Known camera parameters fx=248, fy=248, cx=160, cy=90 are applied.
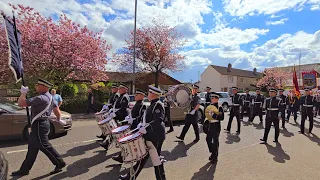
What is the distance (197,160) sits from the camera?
6027 millimetres

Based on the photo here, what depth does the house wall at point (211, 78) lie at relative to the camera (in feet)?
172

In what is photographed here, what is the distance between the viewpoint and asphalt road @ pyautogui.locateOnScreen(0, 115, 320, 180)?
16.2ft

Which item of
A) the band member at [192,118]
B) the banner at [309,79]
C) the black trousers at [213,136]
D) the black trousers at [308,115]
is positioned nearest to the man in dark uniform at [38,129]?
the black trousers at [213,136]

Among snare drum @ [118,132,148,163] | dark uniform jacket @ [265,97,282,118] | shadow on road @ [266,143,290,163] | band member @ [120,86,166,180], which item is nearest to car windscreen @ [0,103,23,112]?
band member @ [120,86,166,180]

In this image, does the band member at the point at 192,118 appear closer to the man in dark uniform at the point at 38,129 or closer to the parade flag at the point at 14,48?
the man in dark uniform at the point at 38,129

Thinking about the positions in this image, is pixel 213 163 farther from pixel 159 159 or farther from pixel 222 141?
pixel 222 141

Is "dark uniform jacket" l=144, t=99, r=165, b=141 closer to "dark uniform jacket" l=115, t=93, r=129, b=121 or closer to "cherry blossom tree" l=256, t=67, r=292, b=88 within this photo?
"dark uniform jacket" l=115, t=93, r=129, b=121

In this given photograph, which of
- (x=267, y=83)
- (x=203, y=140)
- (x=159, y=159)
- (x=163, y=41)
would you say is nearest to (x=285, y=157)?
(x=203, y=140)

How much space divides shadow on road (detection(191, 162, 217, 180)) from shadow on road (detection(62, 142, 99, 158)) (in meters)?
3.09

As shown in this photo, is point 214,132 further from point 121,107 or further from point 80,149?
point 80,149

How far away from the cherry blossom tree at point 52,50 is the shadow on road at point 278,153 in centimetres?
1225

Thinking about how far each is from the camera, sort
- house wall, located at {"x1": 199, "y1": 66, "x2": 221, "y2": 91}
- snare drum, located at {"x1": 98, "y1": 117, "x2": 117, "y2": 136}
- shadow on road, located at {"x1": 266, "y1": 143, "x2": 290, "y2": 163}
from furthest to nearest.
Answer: house wall, located at {"x1": 199, "y1": 66, "x2": 221, "y2": 91} < shadow on road, located at {"x1": 266, "y1": 143, "x2": 290, "y2": 163} < snare drum, located at {"x1": 98, "y1": 117, "x2": 117, "y2": 136}

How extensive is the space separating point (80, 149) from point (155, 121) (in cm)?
340

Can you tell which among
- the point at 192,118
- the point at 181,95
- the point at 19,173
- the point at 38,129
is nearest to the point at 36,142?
the point at 38,129
